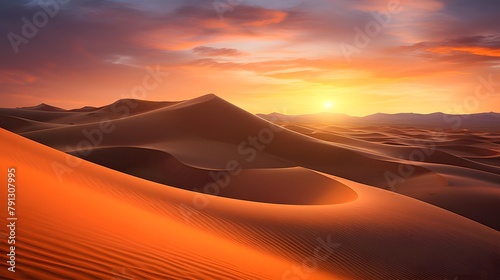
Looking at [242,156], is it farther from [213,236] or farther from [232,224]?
[213,236]

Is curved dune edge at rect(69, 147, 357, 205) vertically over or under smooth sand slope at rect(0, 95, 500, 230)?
under

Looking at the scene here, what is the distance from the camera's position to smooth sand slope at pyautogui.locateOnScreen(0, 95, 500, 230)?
16828 mm

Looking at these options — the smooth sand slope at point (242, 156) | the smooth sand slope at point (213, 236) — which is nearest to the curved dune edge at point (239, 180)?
the smooth sand slope at point (242, 156)

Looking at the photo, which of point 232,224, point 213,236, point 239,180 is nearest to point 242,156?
point 239,180

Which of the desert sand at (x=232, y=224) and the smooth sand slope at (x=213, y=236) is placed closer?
the smooth sand slope at (x=213, y=236)

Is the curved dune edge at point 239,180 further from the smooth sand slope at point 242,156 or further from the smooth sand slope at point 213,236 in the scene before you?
the smooth sand slope at point 213,236

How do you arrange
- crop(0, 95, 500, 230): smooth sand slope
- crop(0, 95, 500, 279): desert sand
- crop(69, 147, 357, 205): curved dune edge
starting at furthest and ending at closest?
crop(0, 95, 500, 230): smooth sand slope
crop(69, 147, 357, 205): curved dune edge
crop(0, 95, 500, 279): desert sand

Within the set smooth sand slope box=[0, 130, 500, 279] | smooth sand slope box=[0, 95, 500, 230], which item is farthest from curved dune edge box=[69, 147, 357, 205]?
smooth sand slope box=[0, 130, 500, 279]

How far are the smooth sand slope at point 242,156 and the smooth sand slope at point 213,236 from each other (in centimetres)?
544

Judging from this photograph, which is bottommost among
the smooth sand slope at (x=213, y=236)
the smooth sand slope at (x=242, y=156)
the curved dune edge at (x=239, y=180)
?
the smooth sand slope at (x=213, y=236)

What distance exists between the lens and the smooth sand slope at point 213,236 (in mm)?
3834

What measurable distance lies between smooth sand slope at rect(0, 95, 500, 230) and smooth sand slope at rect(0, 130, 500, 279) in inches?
214

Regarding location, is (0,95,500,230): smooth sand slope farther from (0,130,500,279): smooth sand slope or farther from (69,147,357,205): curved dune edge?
(0,130,500,279): smooth sand slope

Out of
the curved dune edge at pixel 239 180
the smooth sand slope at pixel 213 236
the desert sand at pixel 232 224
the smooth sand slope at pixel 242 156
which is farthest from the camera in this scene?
the smooth sand slope at pixel 242 156
